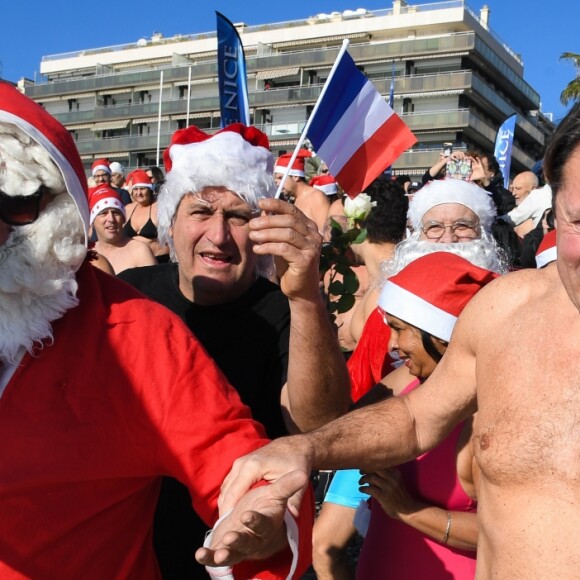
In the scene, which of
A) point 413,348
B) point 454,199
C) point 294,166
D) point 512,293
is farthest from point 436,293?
point 294,166

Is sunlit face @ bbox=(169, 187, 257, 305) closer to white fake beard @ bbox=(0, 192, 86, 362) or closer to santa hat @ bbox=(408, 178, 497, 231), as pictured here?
white fake beard @ bbox=(0, 192, 86, 362)

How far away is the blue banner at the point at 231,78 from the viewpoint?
14.4 feet

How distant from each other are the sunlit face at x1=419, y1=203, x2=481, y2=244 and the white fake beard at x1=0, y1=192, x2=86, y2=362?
275 cm

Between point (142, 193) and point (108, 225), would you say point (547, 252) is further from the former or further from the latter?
point (142, 193)

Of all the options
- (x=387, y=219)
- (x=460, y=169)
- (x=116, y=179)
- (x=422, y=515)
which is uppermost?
(x=116, y=179)

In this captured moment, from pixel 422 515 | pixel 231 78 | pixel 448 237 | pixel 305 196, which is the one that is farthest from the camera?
pixel 305 196

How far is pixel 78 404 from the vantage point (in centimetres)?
186

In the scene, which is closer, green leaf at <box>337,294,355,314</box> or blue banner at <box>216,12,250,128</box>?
green leaf at <box>337,294,355,314</box>

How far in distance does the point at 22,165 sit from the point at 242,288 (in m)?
1.07

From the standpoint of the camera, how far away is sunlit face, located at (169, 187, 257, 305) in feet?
9.14

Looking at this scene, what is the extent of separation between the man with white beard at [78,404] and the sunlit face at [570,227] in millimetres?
785

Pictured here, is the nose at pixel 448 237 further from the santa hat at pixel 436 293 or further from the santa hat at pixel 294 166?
the santa hat at pixel 294 166

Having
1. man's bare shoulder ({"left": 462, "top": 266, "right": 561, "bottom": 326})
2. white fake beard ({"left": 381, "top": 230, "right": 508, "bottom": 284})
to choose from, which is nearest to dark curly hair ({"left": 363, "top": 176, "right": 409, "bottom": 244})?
white fake beard ({"left": 381, "top": 230, "right": 508, "bottom": 284})

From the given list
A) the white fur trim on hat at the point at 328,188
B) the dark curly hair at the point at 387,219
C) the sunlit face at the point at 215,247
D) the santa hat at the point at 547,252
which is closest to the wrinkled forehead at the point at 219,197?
the sunlit face at the point at 215,247
